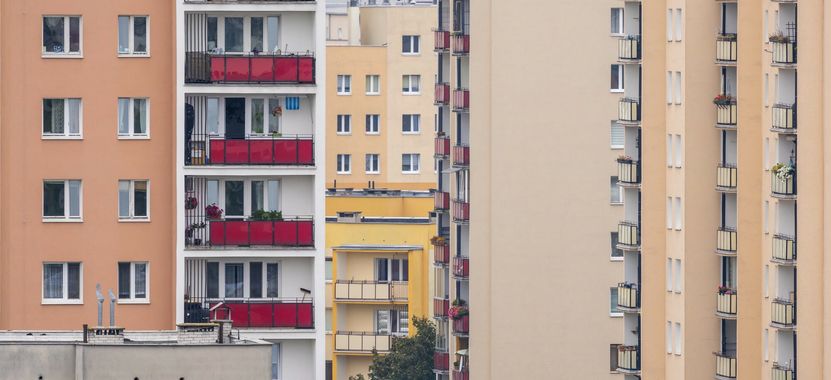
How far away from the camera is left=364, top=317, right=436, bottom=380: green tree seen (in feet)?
456

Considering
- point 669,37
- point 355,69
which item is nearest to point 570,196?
point 669,37

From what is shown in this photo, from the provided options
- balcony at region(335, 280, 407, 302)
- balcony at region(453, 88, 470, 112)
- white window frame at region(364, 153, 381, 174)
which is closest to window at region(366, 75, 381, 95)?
white window frame at region(364, 153, 381, 174)

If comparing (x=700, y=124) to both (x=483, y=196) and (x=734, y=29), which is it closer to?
(x=734, y=29)

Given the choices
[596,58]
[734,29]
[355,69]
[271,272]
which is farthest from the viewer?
[355,69]

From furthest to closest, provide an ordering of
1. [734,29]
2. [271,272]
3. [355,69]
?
[355,69] < [734,29] < [271,272]

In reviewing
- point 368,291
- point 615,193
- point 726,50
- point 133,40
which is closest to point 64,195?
point 133,40

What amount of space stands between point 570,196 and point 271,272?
35842 mm

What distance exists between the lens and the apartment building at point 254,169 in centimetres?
8525

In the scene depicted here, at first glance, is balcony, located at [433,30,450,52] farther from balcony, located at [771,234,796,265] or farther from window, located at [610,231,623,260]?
balcony, located at [771,234,796,265]

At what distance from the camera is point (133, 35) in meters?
86.4

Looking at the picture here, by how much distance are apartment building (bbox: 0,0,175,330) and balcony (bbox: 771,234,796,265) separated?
60.4 ft

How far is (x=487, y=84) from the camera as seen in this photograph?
4818 inches

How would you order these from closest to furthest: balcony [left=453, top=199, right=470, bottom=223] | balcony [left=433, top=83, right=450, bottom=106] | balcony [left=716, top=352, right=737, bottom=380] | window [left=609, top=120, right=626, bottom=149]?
balcony [left=716, top=352, right=737, bottom=380] → window [left=609, top=120, right=626, bottom=149] → balcony [left=453, top=199, right=470, bottom=223] → balcony [left=433, top=83, right=450, bottom=106]

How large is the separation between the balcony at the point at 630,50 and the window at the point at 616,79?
41.1 ft
